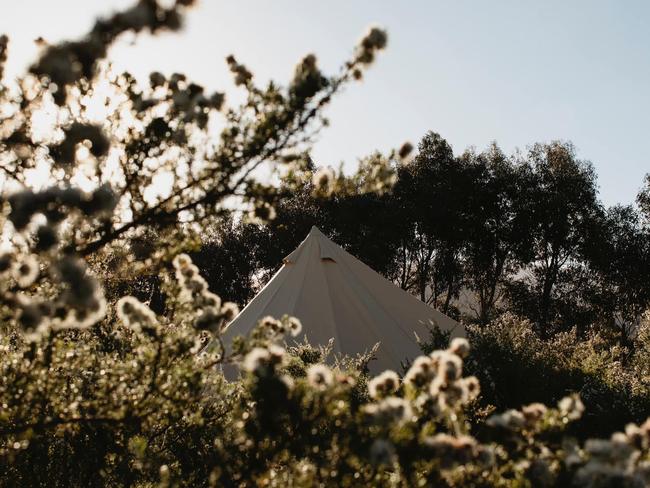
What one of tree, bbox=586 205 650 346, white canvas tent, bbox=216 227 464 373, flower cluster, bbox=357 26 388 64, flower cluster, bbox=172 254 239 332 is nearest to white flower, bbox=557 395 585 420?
flower cluster, bbox=172 254 239 332

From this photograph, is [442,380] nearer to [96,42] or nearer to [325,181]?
[325,181]

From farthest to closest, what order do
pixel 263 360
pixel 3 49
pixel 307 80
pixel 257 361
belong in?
1. pixel 3 49
2. pixel 307 80
3. pixel 263 360
4. pixel 257 361

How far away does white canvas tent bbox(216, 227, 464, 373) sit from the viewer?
1152 cm

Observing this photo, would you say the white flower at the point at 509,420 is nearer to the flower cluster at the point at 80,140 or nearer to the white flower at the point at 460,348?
the white flower at the point at 460,348

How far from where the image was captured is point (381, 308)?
12.2 m

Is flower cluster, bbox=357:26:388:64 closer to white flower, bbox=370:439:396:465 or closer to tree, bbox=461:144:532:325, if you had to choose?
white flower, bbox=370:439:396:465

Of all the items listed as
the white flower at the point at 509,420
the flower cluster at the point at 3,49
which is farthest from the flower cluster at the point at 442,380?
the flower cluster at the point at 3,49

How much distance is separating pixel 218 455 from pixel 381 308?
31.3 ft

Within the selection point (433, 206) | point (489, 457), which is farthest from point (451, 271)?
point (489, 457)

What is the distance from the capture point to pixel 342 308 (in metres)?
12.1

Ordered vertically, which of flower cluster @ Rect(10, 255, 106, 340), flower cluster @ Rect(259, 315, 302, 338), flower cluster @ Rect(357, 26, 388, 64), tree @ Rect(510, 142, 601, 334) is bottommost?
flower cluster @ Rect(259, 315, 302, 338)

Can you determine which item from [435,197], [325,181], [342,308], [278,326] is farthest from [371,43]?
[435,197]

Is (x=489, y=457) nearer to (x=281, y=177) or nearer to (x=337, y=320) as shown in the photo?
(x=281, y=177)

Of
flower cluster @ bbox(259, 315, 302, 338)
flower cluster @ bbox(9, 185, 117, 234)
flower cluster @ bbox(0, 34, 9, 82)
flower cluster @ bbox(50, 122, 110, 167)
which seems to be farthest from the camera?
flower cluster @ bbox(259, 315, 302, 338)
